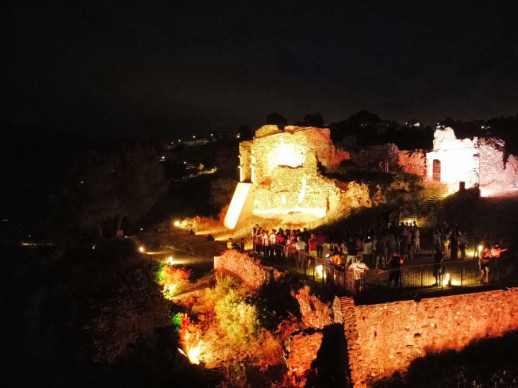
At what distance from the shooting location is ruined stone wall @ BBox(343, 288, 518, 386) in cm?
931

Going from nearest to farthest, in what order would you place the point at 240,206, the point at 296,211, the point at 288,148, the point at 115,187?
the point at 296,211
the point at 288,148
the point at 240,206
the point at 115,187

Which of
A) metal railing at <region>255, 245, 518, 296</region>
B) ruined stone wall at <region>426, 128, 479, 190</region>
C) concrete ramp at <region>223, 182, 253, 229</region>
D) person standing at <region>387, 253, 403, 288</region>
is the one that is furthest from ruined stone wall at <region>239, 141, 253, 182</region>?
person standing at <region>387, 253, 403, 288</region>

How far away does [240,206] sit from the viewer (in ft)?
85.1

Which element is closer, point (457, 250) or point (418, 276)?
point (418, 276)

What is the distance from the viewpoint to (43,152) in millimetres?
39000

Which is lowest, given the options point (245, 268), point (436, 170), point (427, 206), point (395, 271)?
point (245, 268)

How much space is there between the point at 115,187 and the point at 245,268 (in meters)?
21.3

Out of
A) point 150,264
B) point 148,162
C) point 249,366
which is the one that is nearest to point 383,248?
point 249,366

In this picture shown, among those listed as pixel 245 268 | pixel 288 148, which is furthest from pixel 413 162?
pixel 245 268

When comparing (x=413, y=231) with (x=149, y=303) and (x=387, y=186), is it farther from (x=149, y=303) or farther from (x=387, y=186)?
(x=149, y=303)

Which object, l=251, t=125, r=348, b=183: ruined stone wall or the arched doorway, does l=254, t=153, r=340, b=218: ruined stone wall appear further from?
the arched doorway

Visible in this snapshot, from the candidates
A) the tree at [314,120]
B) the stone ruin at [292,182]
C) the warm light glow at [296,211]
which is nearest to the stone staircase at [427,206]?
the stone ruin at [292,182]

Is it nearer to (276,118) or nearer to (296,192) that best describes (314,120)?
(276,118)

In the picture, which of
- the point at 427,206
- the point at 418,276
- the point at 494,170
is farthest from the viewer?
the point at 494,170
